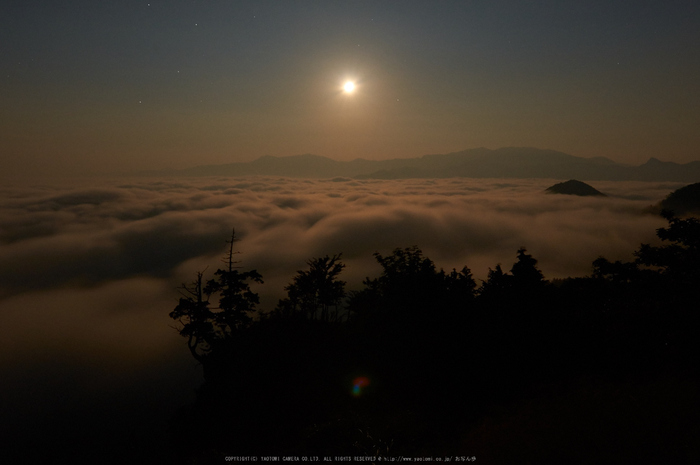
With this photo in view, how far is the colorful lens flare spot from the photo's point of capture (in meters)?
24.3

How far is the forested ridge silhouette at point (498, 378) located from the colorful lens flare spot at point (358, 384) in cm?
12

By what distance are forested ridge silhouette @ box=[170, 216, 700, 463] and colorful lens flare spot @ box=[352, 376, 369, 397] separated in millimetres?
121

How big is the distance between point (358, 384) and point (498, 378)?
1103cm

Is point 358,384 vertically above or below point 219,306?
below

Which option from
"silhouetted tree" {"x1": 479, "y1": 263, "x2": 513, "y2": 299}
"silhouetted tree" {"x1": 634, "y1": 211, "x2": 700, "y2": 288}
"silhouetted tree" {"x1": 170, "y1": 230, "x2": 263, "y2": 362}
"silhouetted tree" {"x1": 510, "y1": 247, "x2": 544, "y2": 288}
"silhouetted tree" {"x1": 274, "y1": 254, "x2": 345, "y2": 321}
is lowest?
"silhouetted tree" {"x1": 274, "y1": 254, "x2": 345, "y2": 321}

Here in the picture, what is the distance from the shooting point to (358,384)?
82.2 feet

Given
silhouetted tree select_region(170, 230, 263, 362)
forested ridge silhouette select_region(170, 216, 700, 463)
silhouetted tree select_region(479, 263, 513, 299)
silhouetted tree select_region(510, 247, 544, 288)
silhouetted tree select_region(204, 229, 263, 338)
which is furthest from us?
silhouetted tree select_region(204, 229, 263, 338)

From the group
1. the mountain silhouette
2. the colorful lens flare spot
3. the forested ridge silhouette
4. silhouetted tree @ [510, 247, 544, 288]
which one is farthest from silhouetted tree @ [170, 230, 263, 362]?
the mountain silhouette

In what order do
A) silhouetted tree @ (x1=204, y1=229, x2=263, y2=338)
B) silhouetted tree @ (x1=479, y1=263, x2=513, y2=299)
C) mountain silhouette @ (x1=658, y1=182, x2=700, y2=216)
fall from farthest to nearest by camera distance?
mountain silhouette @ (x1=658, y1=182, x2=700, y2=216), silhouetted tree @ (x1=204, y1=229, x2=263, y2=338), silhouetted tree @ (x1=479, y1=263, x2=513, y2=299)

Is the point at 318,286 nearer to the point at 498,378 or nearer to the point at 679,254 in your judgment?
the point at 498,378

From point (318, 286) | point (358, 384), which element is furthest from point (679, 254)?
point (318, 286)

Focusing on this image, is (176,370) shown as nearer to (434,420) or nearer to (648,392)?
(434,420)

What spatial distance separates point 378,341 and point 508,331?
883 cm

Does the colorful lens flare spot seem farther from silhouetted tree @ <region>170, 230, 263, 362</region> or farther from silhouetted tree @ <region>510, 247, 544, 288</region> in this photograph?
silhouetted tree @ <region>510, 247, 544, 288</region>
